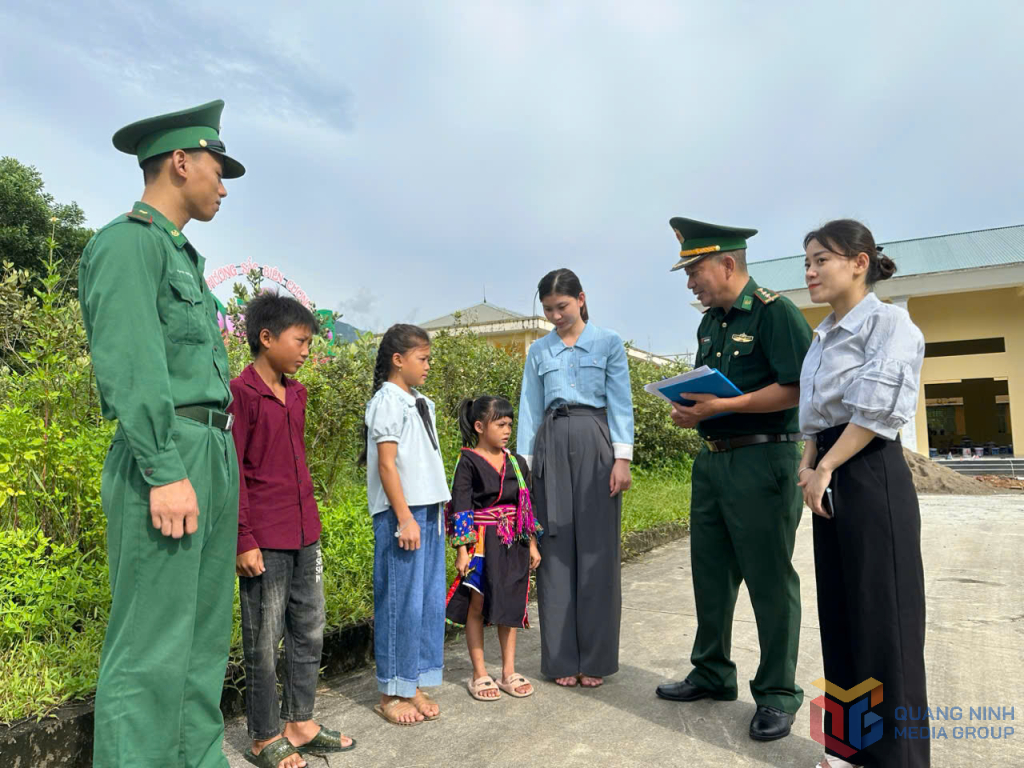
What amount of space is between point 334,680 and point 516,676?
97cm

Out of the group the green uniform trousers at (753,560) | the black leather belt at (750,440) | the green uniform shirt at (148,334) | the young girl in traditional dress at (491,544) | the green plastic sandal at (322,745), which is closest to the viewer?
the green uniform shirt at (148,334)

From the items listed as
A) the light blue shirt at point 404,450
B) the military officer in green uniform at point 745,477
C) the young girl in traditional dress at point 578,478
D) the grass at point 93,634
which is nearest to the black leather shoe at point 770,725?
the military officer in green uniform at point 745,477

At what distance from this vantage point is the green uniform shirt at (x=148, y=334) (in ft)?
6.48

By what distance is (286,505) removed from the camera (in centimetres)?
282

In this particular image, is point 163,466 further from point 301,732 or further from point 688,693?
point 688,693

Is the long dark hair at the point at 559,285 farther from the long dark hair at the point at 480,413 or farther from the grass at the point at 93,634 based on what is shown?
the grass at the point at 93,634

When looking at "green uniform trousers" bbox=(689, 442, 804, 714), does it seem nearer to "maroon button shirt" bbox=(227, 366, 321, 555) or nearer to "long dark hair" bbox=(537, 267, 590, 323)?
"long dark hair" bbox=(537, 267, 590, 323)

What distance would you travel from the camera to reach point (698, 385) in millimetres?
3045

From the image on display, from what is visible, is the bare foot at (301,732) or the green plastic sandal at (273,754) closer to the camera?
the green plastic sandal at (273,754)

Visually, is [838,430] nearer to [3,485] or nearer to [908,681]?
[908,681]

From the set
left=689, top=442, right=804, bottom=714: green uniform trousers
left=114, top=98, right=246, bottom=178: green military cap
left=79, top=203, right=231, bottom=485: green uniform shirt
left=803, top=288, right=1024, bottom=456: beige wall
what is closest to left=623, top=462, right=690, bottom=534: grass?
left=689, top=442, right=804, bottom=714: green uniform trousers

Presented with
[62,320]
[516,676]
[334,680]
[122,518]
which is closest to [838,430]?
[516,676]

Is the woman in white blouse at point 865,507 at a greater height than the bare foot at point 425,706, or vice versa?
the woman in white blouse at point 865,507

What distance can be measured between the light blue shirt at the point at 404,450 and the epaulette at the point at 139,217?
1.35m
